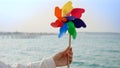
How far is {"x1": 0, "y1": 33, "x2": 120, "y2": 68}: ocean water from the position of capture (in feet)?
8.95

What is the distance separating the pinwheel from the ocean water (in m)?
1.60

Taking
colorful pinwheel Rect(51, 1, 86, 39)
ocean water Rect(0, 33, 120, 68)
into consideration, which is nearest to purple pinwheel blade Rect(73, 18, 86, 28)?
colorful pinwheel Rect(51, 1, 86, 39)

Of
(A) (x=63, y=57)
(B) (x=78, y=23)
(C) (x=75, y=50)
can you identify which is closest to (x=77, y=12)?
(B) (x=78, y=23)

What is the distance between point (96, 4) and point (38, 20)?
56 centimetres

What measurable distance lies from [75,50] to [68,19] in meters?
1.88

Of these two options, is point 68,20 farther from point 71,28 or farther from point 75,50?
point 75,50

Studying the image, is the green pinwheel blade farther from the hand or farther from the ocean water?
the ocean water

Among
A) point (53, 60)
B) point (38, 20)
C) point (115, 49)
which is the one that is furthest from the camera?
point (115, 49)

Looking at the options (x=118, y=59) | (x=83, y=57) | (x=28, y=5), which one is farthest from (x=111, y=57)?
(x=28, y=5)

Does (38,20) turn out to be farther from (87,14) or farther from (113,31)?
(113,31)

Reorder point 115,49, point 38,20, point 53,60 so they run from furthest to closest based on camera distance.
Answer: point 115,49, point 38,20, point 53,60

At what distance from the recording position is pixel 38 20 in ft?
7.86

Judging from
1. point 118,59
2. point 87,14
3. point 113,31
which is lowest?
point 118,59

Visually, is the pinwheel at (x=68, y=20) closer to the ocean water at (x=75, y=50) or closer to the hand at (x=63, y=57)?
the hand at (x=63, y=57)
